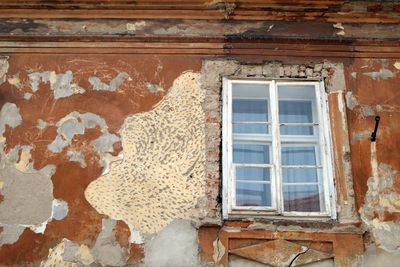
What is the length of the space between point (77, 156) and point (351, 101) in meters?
2.95

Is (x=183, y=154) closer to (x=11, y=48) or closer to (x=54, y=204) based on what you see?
(x=54, y=204)

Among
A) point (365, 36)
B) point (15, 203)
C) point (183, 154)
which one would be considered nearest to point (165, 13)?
point (183, 154)

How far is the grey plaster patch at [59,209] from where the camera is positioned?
5.06 metres

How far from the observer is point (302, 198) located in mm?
5199

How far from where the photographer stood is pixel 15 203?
16.8ft

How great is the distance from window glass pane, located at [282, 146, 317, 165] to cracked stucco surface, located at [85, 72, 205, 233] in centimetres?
87

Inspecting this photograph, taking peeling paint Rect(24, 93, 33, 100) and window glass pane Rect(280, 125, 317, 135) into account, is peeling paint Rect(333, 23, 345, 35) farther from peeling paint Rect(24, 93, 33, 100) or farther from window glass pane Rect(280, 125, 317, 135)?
peeling paint Rect(24, 93, 33, 100)

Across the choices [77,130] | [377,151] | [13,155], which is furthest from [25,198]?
[377,151]

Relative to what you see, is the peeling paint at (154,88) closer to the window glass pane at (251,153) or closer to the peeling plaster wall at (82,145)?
the peeling plaster wall at (82,145)

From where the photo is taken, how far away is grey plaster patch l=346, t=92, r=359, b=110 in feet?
18.2

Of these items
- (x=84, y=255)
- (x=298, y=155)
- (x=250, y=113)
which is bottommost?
(x=84, y=255)

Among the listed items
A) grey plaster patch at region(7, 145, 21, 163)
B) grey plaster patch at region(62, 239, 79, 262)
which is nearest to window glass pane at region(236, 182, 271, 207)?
grey plaster patch at region(62, 239, 79, 262)

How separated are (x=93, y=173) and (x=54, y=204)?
0.48 meters

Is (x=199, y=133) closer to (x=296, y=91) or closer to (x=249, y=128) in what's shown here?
(x=249, y=128)
